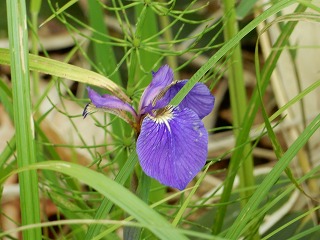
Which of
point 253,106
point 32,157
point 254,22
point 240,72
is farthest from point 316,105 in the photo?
point 32,157

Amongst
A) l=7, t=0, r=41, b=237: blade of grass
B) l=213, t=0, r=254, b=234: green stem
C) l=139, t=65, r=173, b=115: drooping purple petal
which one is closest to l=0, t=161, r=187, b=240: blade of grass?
l=7, t=0, r=41, b=237: blade of grass

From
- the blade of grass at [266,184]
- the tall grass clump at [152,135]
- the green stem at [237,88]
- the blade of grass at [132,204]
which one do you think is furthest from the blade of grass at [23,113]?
the green stem at [237,88]

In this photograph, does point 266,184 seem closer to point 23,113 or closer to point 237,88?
point 23,113

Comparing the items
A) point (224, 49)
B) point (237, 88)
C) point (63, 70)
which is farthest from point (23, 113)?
point (237, 88)

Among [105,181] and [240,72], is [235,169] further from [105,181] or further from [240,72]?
[105,181]

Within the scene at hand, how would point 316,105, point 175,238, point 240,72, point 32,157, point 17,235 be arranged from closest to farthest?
point 175,238 < point 32,157 < point 240,72 < point 17,235 < point 316,105

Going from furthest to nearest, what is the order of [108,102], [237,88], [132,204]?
[237,88] < [108,102] < [132,204]
